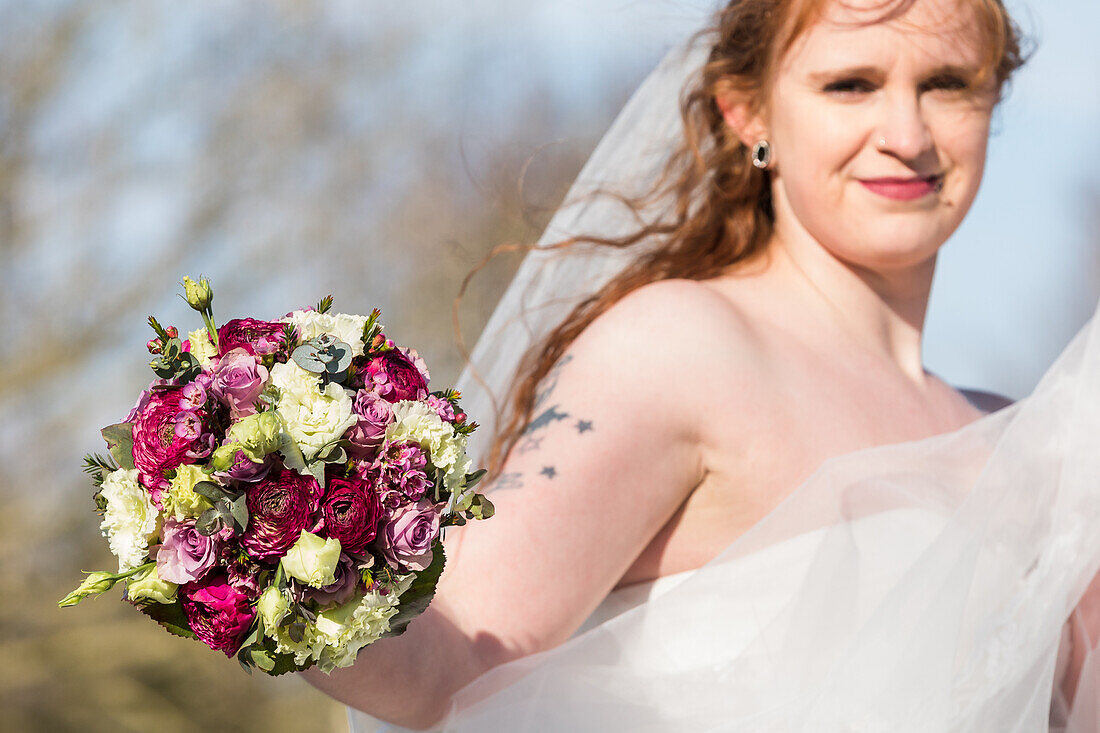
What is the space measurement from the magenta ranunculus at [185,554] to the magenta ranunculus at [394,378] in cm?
A: 20

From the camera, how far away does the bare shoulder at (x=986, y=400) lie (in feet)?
7.40

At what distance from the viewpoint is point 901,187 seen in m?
1.71

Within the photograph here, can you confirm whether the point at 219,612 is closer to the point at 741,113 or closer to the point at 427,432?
the point at 427,432

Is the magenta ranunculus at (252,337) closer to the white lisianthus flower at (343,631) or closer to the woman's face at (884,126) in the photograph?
the white lisianthus flower at (343,631)

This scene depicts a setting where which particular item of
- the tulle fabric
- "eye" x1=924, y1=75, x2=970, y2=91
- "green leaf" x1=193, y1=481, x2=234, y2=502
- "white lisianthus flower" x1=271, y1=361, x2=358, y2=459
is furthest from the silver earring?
"green leaf" x1=193, y1=481, x2=234, y2=502

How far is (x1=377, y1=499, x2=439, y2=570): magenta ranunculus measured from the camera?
92 cm

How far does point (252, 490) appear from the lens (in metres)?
0.89

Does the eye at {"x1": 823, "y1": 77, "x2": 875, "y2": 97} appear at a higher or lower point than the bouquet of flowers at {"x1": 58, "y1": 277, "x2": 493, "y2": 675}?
higher

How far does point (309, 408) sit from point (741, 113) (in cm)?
124

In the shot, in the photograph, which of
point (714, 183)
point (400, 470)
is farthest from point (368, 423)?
point (714, 183)

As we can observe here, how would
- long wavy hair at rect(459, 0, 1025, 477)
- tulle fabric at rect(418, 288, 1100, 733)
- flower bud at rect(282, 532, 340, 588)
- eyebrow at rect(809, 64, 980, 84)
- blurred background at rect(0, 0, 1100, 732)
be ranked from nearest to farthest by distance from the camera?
flower bud at rect(282, 532, 340, 588) → tulle fabric at rect(418, 288, 1100, 733) → eyebrow at rect(809, 64, 980, 84) → long wavy hair at rect(459, 0, 1025, 477) → blurred background at rect(0, 0, 1100, 732)

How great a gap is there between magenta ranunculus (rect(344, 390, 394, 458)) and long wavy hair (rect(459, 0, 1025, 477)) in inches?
29.9

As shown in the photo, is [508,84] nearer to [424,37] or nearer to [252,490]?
[424,37]

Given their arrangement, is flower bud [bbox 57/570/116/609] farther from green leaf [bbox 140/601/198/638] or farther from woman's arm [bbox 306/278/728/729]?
woman's arm [bbox 306/278/728/729]
